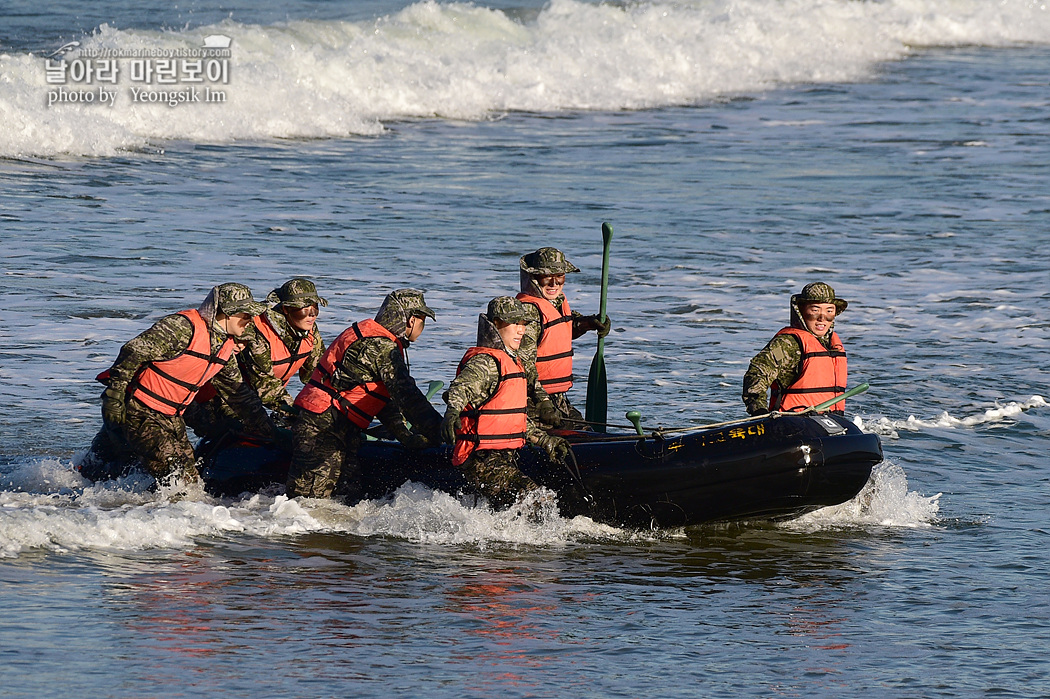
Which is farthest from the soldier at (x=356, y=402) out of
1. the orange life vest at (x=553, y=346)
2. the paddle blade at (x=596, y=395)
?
the paddle blade at (x=596, y=395)

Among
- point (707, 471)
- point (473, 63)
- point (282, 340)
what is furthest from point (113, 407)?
point (473, 63)

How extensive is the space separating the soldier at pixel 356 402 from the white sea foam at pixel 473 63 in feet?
45.3

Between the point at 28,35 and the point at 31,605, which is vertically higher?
the point at 28,35

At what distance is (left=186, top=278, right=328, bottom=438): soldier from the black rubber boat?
1267 mm

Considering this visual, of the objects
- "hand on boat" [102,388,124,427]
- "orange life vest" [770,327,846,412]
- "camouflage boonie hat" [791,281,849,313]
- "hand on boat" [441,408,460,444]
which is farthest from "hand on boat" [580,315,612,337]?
"hand on boat" [102,388,124,427]

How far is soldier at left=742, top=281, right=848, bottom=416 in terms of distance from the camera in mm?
9539

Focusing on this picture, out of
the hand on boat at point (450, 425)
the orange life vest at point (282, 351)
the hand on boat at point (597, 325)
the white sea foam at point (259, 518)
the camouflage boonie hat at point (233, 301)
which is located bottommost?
the white sea foam at point (259, 518)

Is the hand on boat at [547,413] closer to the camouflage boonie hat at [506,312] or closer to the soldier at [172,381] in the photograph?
the camouflage boonie hat at [506,312]

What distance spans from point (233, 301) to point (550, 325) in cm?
213

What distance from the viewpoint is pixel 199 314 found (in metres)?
9.30

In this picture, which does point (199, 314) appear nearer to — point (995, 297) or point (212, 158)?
point (995, 297)

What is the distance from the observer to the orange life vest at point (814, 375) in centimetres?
958

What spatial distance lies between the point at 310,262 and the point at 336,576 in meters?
8.57

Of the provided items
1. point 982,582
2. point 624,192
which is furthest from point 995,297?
point 982,582
